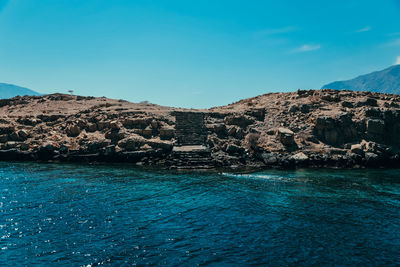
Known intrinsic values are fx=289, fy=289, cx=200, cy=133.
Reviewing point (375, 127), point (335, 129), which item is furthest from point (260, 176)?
point (375, 127)

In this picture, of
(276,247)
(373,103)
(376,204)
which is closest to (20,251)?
(276,247)

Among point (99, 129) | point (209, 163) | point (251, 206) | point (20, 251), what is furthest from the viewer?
point (99, 129)

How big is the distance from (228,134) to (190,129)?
538 cm

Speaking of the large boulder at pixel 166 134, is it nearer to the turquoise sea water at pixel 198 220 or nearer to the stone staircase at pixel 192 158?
the stone staircase at pixel 192 158

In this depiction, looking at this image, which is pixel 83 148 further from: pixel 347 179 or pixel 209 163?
pixel 347 179

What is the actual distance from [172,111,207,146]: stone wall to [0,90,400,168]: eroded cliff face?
0.13 meters

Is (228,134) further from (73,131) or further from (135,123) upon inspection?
(73,131)

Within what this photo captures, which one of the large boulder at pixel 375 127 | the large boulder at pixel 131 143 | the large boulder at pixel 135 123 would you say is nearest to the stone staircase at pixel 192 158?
the large boulder at pixel 131 143

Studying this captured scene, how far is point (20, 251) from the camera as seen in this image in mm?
12797

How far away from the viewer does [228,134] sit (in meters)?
40.2

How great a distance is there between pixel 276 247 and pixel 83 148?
30.6 meters

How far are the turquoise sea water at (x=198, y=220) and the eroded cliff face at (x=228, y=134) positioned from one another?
6.72 meters

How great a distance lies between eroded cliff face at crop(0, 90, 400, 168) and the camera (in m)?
34.5

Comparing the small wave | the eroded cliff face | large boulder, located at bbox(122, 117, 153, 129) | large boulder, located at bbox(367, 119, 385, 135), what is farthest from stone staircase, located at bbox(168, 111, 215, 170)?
large boulder, located at bbox(367, 119, 385, 135)
